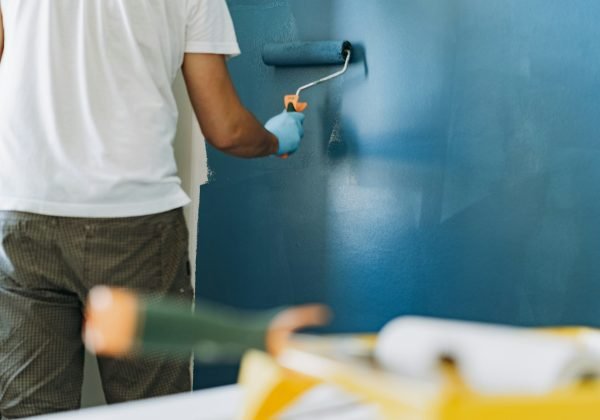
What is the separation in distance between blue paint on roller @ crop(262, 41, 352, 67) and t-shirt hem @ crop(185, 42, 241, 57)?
287mm

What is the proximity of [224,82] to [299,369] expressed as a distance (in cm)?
99

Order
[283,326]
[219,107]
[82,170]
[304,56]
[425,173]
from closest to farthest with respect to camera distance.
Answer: [283,326], [82,170], [219,107], [425,173], [304,56]

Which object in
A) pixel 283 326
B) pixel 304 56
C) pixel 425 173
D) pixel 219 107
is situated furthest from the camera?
pixel 304 56

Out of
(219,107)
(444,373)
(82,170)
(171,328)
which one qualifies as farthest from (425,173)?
(171,328)

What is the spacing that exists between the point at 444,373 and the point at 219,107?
99 centimetres

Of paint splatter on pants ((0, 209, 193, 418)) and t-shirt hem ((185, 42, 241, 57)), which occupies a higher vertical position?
t-shirt hem ((185, 42, 241, 57))

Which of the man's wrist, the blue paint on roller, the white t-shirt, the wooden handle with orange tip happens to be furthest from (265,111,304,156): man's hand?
the wooden handle with orange tip

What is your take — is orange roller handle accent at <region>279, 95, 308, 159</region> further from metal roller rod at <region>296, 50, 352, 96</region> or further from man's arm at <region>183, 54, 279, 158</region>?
man's arm at <region>183, 54, 279, 158</region>

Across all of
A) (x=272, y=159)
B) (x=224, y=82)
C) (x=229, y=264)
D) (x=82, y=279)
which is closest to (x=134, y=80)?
(x=224, y=82)

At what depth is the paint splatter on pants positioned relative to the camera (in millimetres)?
1382

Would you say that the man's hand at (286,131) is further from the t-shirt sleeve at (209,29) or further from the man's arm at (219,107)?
the t-shirt sleeve at (209,29)

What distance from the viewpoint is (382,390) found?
1.64 ft

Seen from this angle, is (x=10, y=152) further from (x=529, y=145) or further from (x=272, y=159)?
(x=529, y=145)

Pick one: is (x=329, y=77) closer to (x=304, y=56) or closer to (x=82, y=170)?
(x=304, y=56)
